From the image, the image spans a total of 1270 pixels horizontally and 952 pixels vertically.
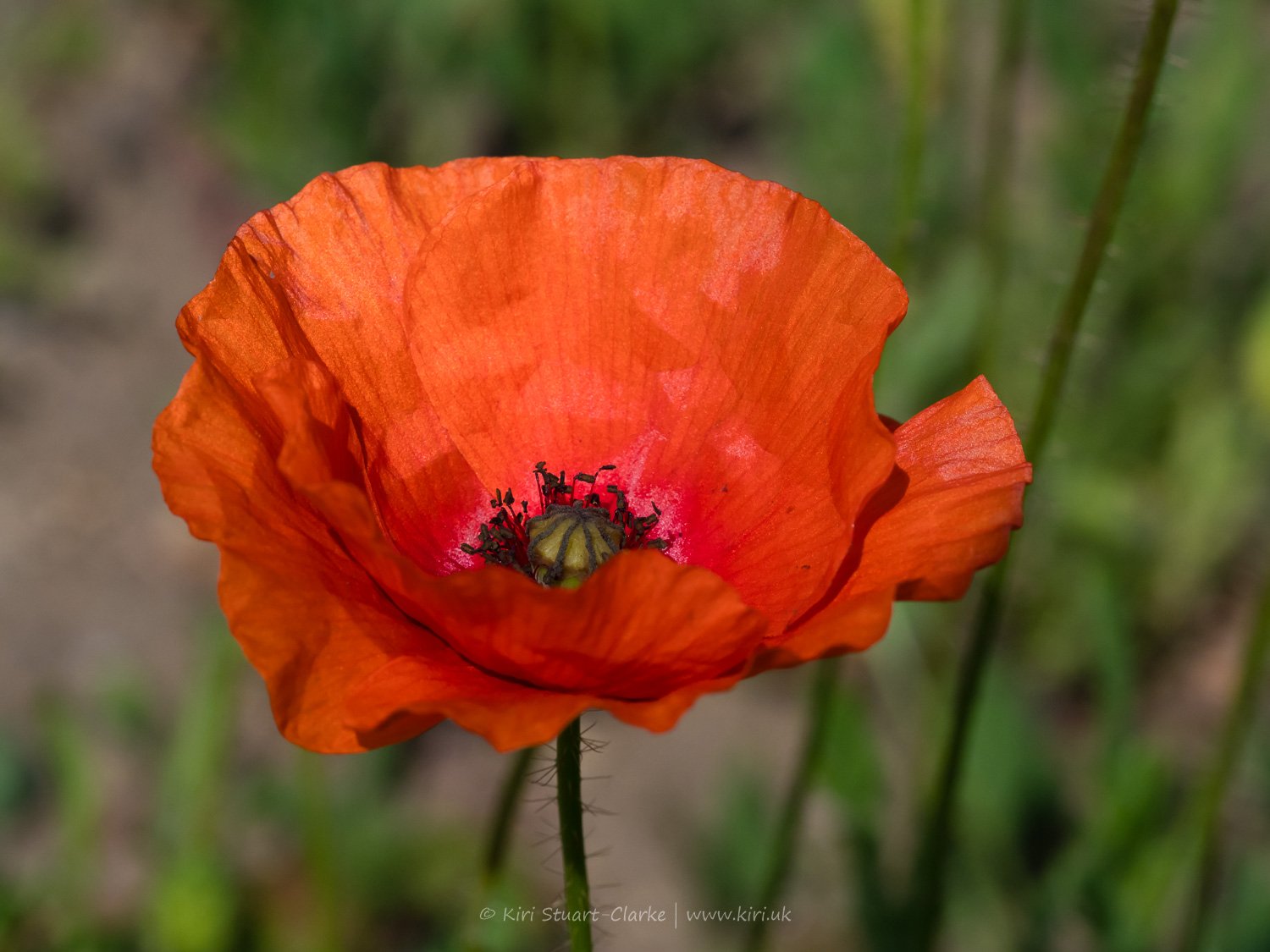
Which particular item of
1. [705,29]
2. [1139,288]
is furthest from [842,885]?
[705,29]

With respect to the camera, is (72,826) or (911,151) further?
(72,826)

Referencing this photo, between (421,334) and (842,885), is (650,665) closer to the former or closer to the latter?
(421,334)

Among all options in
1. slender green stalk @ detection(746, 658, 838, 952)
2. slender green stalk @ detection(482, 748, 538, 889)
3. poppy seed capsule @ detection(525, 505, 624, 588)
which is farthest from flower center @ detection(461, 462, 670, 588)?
slender green stalk @ detection(746, 658, 838, 952)

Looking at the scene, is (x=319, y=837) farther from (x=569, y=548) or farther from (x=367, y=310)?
(x=367, y=310)

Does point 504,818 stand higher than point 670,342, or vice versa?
point 670,342

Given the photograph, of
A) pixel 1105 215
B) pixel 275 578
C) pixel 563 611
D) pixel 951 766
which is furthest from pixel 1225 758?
pixel 275 578

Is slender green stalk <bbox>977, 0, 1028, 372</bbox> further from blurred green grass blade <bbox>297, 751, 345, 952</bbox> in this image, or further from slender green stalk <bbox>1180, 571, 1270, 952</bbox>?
blurred green grass blade <bbox>297, 751, 345, 952</bbox>
